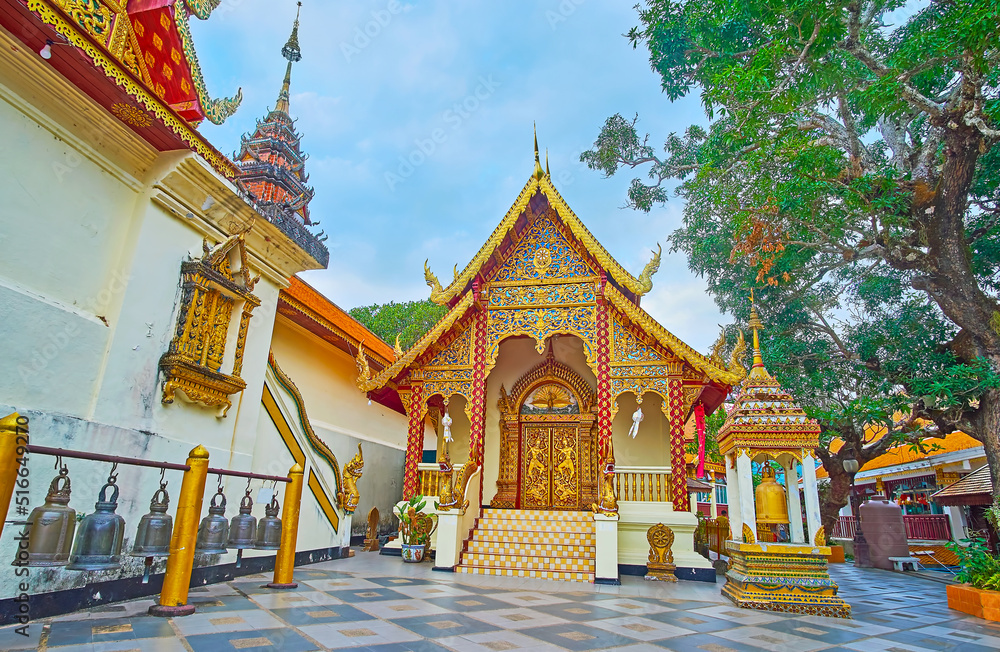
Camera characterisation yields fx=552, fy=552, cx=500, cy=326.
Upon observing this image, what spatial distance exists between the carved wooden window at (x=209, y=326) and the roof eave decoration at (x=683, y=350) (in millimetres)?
5438

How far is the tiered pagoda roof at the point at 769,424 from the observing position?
231 inches

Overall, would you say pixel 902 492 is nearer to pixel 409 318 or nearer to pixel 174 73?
pixel 409 318

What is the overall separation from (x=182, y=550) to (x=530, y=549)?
5.10 meters

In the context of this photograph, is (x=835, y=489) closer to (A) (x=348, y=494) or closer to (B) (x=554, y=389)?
(B) (x=554, y=389)

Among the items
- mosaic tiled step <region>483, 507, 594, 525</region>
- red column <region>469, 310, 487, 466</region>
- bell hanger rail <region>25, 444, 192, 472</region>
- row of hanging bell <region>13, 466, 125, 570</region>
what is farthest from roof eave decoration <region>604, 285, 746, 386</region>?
row of hanging bell <region>13, 466, 125, 570</region>

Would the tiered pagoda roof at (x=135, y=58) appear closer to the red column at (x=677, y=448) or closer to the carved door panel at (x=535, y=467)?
the red column at (x=677, y=448)

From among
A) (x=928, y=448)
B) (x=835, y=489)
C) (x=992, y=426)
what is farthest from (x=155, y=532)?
(x=928, y=448)

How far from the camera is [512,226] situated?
945cm

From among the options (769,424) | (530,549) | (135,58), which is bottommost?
(530,549)

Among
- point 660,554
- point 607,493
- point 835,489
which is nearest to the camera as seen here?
point 607,493

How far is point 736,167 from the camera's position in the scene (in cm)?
1088

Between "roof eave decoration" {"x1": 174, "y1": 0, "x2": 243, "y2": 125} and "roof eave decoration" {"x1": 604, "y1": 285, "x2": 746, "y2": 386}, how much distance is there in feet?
19.2

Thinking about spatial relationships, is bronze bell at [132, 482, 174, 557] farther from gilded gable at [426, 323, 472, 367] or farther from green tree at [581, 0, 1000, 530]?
green tree at [581, 0, 1000, 530]

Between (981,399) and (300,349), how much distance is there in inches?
416
